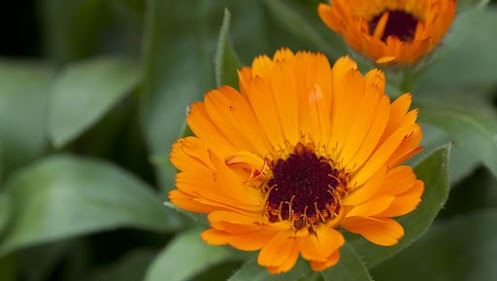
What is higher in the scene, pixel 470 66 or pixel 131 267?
pixel 470 66

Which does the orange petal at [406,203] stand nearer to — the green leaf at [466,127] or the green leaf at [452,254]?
the green leaf at [466,127]

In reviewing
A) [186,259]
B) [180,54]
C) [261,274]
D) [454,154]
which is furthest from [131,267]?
[454,154]

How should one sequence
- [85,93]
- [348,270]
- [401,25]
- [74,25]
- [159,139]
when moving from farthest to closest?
[74,25] → [85,93] → [159,139] → [401,25] → [348,270]

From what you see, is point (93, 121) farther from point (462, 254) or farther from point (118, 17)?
point (462, 254)

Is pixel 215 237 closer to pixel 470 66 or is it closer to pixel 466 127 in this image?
pixel 466 127

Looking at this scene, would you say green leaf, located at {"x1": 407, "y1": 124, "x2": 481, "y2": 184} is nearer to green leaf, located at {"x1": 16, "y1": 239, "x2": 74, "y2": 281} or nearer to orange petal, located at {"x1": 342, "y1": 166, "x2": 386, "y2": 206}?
orange petal, located at {"x1": 342, "y1": 166, "x2": 386, "y2": 206}

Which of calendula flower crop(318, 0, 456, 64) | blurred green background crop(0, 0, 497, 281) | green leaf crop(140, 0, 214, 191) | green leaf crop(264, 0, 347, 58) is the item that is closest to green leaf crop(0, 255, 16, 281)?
blurred green background crop(0, 0, 497, 281)

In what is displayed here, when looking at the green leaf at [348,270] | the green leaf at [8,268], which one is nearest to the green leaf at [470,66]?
the green leaf at [348,270]
